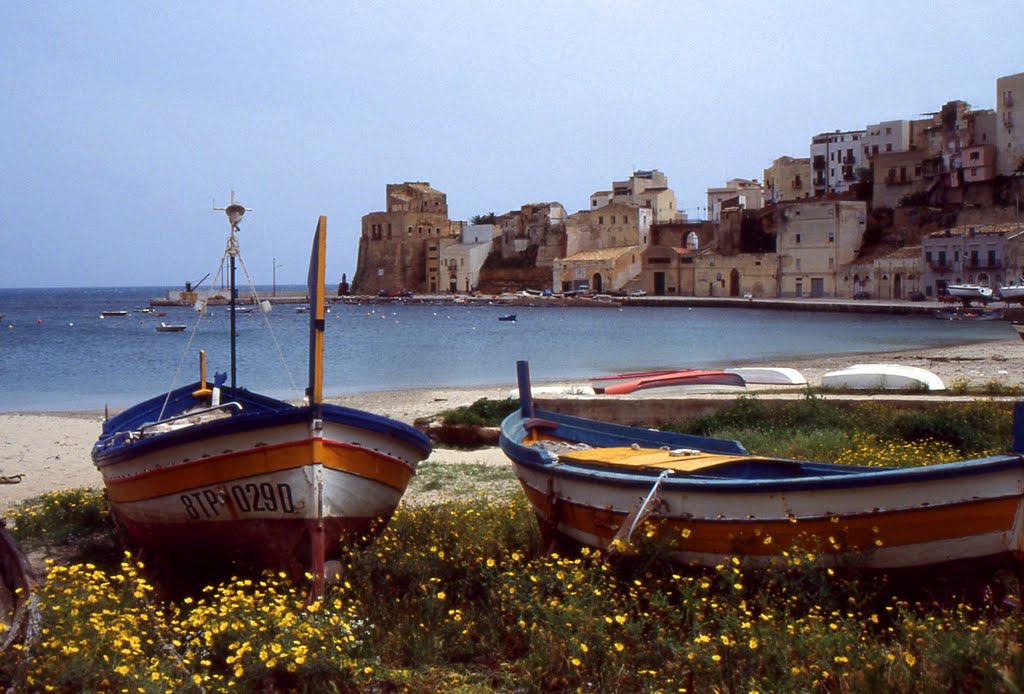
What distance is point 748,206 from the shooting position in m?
87.4

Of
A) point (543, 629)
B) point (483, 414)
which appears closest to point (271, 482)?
point (543, 629)

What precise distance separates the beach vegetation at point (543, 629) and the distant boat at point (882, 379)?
978cm

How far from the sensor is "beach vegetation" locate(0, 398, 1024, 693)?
444cm

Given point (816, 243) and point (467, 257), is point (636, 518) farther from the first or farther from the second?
point (467, 257)

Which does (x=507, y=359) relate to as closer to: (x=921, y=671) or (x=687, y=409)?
(x=687, y=409)

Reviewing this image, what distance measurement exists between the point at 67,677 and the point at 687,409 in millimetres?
9066

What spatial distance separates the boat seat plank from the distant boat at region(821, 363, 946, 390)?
861cm

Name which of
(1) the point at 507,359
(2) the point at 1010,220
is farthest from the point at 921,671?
(2) the point at 1010,220

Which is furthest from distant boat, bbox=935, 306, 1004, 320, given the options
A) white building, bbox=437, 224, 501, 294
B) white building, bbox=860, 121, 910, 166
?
white building, bbox=437, 224, 501, 294

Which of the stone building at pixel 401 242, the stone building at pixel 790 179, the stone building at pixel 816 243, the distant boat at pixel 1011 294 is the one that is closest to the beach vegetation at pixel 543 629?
the distant boat at pixel 1011 294

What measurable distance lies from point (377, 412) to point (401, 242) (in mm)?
84790

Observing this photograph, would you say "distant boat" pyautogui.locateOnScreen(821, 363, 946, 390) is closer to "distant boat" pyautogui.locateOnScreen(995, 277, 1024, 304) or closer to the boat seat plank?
the boat seat plank

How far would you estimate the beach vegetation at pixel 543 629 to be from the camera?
4.44 meters

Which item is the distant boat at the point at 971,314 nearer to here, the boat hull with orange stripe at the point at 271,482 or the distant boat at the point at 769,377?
the distant boat at the point at 769,377
